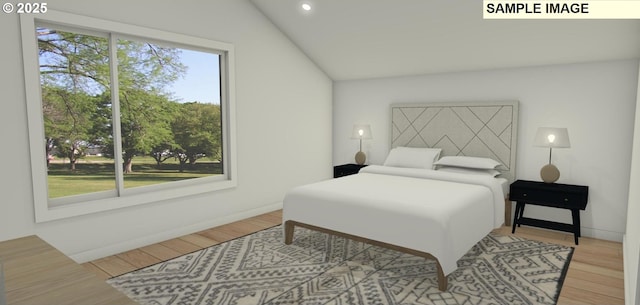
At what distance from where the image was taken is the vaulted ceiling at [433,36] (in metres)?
3.45

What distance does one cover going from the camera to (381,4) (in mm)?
3719

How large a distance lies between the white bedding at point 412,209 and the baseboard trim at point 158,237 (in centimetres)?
113

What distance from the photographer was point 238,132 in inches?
172

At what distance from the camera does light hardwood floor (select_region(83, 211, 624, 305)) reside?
2619mm

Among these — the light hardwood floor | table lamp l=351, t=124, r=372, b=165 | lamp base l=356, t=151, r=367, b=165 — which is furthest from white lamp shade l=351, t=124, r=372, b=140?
the light hardwood floor

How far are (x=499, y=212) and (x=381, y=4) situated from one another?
237 centimetres

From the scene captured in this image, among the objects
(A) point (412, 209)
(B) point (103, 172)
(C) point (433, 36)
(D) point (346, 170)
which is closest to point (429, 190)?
(A) point (412, 209)

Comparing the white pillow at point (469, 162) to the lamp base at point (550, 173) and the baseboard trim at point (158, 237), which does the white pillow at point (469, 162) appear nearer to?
the lamp base at point (550, 173)

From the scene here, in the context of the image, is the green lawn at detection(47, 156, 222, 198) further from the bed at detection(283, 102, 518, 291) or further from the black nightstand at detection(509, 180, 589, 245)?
the black nightstand at detection(509, 180, 589, 245)

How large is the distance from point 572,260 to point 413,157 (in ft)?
6.55

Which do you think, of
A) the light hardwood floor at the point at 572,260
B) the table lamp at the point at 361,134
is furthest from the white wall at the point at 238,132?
the table lamp at the point at 361,134

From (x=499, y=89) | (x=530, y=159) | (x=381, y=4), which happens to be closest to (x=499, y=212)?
(x=530, y=159)

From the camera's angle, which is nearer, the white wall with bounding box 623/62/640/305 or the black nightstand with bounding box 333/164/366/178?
the white wall with bounding box 623/62/640/305

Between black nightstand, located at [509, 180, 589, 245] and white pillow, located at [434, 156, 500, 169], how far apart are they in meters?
0.35
